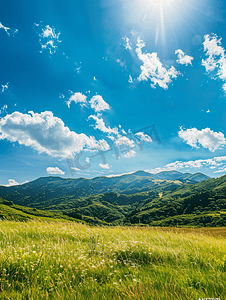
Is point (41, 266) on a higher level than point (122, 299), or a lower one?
higher

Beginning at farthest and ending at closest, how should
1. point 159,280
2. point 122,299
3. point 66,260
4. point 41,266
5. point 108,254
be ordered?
point 108,254 < point 66,260 < point 41,266 < point 159,280 < point 122,299

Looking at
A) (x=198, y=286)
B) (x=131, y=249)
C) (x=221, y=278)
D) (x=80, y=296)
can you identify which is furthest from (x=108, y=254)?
(x=221, y=278)

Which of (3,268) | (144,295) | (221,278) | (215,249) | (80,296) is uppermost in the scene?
(3,268)

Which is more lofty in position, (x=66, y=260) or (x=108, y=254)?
(x=66, y=260)

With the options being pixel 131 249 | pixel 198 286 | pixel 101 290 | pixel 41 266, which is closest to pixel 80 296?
pixel 101 290

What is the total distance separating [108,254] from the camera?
5.64m

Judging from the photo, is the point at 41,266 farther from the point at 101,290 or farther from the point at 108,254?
the point at 108,254

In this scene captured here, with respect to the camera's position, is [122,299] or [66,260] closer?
[122,299]

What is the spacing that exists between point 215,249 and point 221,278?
3187mm

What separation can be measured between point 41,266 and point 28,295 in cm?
111

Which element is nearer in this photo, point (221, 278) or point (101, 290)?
point (101, 290)

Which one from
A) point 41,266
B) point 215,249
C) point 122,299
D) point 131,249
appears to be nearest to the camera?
point 122,299

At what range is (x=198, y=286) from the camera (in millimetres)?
3666

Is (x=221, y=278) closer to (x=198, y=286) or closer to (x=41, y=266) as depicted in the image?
(x=198, y=286)
